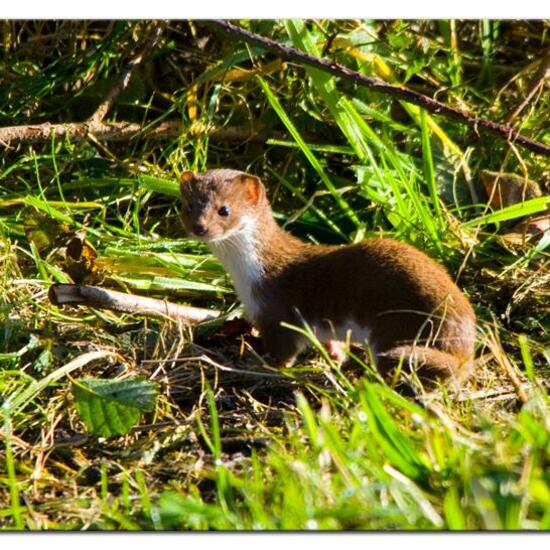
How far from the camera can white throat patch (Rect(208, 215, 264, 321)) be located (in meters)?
4.20

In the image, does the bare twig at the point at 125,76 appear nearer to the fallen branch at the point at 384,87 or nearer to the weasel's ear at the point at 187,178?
the fallen branch at the point at 384,87

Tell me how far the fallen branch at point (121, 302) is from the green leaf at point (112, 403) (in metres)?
0.51

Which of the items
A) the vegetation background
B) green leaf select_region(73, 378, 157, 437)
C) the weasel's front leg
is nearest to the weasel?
the weasel's front leg

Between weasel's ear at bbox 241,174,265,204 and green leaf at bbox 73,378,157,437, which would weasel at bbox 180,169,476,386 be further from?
green leaf at bbox 73,378,157,437

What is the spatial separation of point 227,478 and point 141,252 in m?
1.80

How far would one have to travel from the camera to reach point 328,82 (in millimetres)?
4609

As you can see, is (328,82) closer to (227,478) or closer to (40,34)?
(40,34)

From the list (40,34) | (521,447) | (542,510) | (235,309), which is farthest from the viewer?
(40,34)

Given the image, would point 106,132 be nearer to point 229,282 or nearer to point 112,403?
point 229,282

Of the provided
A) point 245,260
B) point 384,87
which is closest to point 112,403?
point 245,260

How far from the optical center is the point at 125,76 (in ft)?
16.5

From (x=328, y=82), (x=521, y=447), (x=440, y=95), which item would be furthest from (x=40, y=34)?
(x=521, y=447)

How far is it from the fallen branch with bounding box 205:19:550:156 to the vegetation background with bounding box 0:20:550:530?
0.19 m

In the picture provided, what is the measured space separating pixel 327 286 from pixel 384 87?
2.64ft
